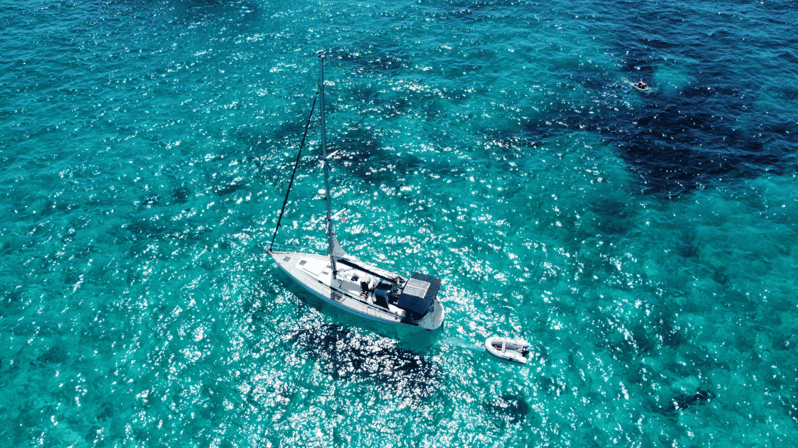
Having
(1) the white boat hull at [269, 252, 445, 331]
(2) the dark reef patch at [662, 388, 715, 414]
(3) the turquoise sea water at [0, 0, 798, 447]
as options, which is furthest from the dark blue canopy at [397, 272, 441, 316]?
(2) the dark reef patch at [662, 388, 715, 414]

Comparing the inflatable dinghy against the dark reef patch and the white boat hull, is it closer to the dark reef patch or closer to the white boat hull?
the white boat hull

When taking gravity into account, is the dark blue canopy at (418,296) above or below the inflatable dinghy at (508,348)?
above

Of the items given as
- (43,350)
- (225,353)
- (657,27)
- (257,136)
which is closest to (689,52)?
(657,27)

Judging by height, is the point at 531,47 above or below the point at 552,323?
above

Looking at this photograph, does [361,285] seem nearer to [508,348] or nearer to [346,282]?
[346,282]

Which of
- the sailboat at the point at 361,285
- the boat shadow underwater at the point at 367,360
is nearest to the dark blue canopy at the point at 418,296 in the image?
the sailboat at the point at 361,285

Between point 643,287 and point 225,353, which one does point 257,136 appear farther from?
point 643,287

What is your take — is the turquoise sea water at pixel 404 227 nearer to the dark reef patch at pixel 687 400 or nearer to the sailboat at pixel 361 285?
the dark reef patch at pixel 687 400
